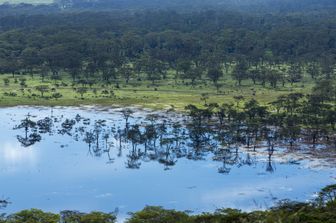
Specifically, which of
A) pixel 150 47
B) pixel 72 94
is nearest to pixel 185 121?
pixel 72 94

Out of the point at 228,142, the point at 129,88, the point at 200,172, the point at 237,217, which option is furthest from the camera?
the point at 129,88

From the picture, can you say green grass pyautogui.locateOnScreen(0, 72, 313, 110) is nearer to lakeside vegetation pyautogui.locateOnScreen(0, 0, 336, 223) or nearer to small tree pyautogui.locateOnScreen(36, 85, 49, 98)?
lakeside vegetation pyautogui.locateOnScreen(0, 0, 336, 223)

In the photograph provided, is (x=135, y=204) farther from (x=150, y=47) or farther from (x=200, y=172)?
(x=150, y=47)

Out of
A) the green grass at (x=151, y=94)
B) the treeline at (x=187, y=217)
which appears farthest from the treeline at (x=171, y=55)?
the treeline at (x=187, y=217)

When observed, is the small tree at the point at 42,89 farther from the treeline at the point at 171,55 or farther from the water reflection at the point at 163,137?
the water reflection at the point at 163,137

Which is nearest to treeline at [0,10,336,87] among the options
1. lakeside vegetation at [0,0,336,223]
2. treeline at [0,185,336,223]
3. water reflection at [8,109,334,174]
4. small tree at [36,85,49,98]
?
lakeside vegetation at [0,0,336,223]
